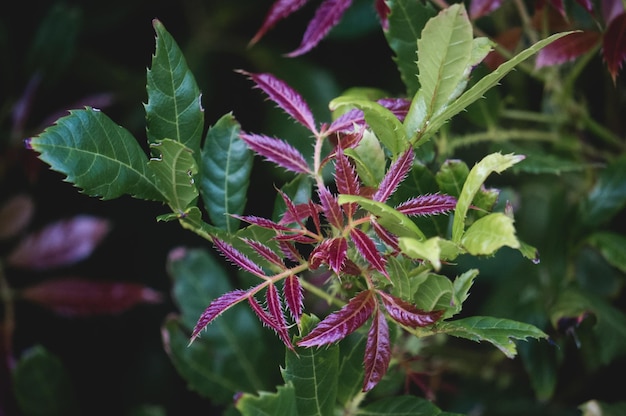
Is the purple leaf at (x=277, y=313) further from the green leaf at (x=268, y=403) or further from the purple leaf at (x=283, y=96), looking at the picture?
the purple leaf at (x=283, y=96)

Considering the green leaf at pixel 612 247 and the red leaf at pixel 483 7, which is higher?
the red leaf at pixel 483 7

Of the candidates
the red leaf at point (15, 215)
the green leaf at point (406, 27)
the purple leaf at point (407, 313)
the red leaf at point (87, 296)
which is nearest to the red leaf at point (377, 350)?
the purple leaf at point (407, 313)

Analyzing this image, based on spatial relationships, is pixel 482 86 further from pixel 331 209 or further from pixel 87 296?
pixel 87 296

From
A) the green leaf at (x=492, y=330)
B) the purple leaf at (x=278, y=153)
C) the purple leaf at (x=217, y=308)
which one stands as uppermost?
the purple leaf at (x=278, y=153)

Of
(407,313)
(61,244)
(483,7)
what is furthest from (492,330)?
(61,244)

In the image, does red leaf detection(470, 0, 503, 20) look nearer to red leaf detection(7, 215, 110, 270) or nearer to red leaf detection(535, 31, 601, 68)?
red leaf detection(535, 31, 601, 68)

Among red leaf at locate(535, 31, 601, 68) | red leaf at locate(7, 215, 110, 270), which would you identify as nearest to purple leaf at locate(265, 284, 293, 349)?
red leaf at locate(535, 31, 601, 68)
